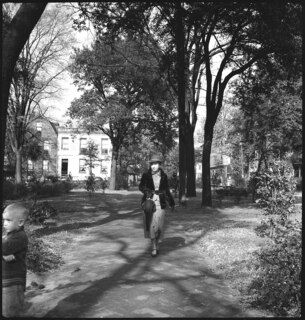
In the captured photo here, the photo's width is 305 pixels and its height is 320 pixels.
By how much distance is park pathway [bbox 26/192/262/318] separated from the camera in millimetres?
4648

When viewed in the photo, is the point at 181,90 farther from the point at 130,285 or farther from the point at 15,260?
the point at 15,260

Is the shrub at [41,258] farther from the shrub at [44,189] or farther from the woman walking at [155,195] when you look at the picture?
the shrub at [44,189]

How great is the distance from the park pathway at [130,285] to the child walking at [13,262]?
0.97m

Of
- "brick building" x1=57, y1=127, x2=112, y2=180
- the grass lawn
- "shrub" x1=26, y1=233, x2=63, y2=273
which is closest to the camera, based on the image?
the grass lawn

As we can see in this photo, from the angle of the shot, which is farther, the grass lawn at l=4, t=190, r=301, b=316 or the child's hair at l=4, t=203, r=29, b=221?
the grass lawn at l=4, t=190, r=301, b=316

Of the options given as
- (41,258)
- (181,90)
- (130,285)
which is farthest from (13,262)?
(181,90)

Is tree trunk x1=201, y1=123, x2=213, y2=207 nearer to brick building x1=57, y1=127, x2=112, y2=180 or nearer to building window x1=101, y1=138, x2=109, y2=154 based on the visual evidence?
brick building x1=57, y1=127, x2=112, y2=180

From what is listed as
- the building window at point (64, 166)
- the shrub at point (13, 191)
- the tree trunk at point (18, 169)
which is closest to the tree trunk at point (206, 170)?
the shrub at point (13, 191)

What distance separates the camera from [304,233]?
104 inches

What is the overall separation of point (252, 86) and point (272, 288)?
684 inches

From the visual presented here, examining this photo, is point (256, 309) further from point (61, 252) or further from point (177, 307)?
point (61, 252)

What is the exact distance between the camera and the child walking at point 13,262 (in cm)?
354

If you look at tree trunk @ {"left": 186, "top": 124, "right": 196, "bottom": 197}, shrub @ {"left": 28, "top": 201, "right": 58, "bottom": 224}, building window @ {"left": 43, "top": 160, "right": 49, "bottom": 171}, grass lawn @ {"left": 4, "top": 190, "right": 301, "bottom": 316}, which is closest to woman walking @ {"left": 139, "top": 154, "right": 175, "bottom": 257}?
grass lawn @ {"left": 4, "top": 190, "right": 301, "bottom": 316}

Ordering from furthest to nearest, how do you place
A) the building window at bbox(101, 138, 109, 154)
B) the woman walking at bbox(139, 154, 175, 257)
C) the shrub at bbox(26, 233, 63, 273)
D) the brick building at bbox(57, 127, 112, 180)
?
the building window at bbox(101, 138, 109, 154) < the brick building at bbox(57, 127, 112, 180) < the woman walking at bbox(139, 154, 175, 257) < the shrub at bbox(26, 233, 63, 273)
